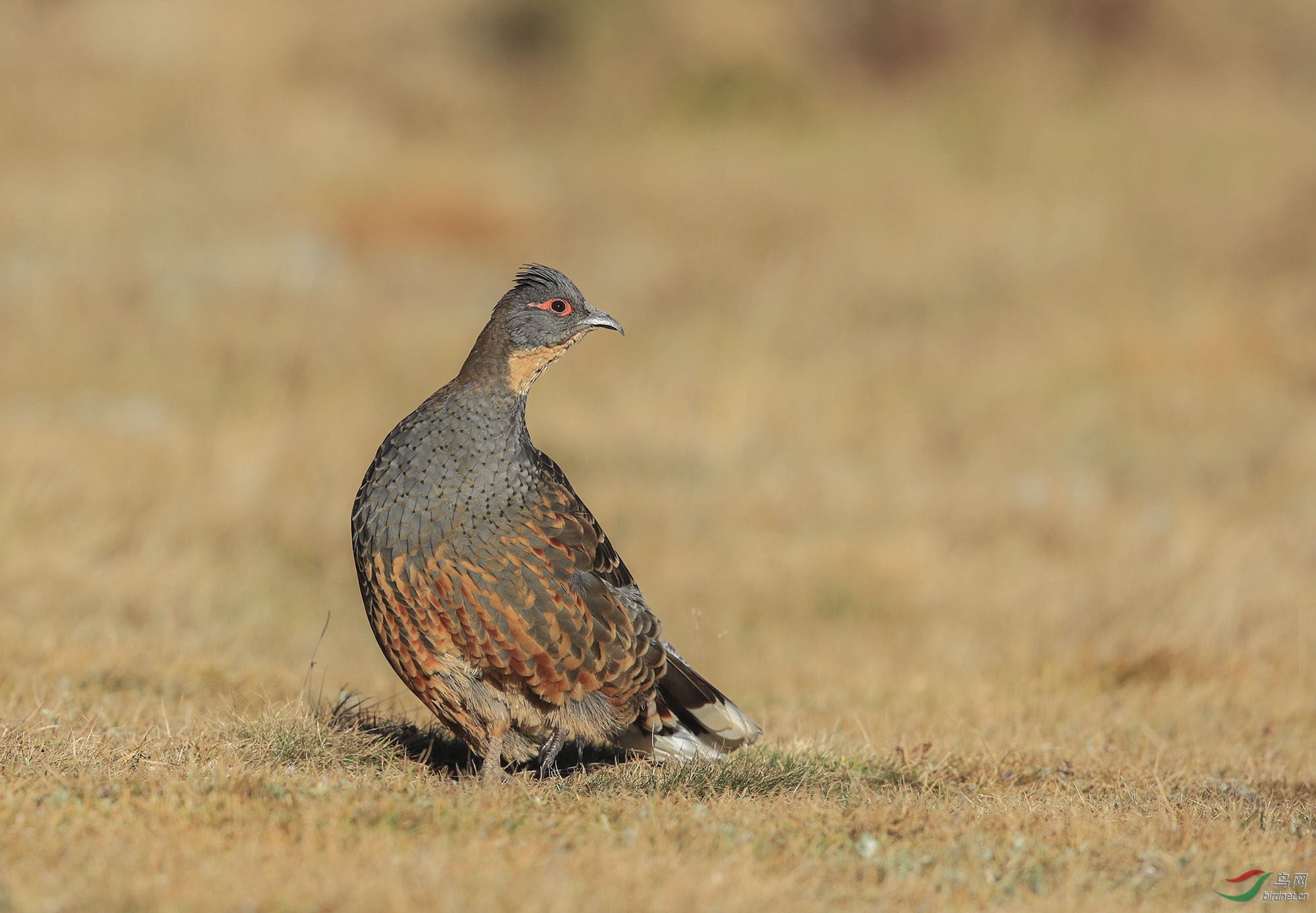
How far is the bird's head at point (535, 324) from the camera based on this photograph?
536 cm

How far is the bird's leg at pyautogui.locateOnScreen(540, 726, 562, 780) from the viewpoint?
521 cm

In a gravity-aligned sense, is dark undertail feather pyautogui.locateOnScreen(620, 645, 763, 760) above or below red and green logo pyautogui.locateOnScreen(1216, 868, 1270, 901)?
below

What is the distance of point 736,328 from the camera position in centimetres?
1648

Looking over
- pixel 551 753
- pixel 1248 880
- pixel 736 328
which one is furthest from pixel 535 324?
pixel 736 328

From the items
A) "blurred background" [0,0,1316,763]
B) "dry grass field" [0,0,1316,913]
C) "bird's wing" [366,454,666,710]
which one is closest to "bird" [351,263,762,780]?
"bird's wing" [366,454,666,710]

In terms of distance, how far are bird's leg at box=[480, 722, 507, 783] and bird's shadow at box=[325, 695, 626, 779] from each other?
8 cm

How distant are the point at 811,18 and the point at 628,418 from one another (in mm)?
15783

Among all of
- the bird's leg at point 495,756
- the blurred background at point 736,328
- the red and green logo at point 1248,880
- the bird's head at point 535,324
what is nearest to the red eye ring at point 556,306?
the bird's head at point 535,324

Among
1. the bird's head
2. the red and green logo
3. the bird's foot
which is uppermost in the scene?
the bird's head

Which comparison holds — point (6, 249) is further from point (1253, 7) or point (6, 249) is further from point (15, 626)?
point (1253, 7)

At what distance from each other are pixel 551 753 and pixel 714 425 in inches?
321

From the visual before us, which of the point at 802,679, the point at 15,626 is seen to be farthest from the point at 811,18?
the point at 15,626

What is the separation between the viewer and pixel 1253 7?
25922 mm

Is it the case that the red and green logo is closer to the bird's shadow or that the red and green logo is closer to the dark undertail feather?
the dark undertail feather
